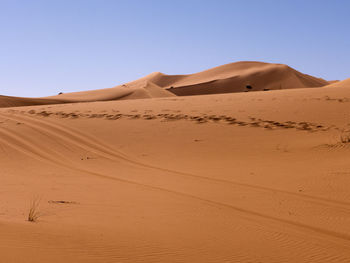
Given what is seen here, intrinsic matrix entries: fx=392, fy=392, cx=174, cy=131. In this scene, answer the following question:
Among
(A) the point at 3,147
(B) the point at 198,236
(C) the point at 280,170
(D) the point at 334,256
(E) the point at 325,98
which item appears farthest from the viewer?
(E) the point at 325,98

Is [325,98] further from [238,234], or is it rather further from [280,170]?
[238,234]

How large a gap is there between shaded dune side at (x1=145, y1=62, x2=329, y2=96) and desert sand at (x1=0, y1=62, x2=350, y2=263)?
46.0 meters

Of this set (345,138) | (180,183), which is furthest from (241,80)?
(180,183)

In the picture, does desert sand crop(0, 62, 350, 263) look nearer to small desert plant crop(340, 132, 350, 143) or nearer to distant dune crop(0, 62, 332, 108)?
small desert plant crop(340, 132, 350, 143)

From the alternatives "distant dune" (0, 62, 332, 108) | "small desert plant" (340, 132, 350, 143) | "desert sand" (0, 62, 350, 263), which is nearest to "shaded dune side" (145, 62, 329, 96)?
"distant dune" (0, 62, 332, 108)

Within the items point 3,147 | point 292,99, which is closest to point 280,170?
point 3,147

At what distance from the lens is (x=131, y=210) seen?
5625mm

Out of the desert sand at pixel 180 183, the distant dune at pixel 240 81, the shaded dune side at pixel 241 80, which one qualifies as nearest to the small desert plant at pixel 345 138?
the desert sand at pixel 180 183

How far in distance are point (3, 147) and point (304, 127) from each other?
9.45 m

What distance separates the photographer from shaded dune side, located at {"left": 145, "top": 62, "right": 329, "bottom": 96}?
63438mm

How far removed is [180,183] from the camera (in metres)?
7.55

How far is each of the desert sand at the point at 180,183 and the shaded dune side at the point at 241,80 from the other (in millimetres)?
46040

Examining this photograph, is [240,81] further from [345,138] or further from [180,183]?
[180,183]

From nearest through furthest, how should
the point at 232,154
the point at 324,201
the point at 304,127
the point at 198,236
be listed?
the point at 198,236 → the point at 324,201 → the point at 232,154 → the point at 304,127
